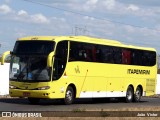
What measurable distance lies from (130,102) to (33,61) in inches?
367

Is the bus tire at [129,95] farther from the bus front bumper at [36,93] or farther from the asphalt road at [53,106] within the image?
the bus front bumper at [36,93]

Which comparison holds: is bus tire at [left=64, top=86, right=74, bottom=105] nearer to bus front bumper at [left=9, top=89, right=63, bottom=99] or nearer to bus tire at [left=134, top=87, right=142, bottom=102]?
bus front bumper at [left=9, top=89, right=63, bottom=99]

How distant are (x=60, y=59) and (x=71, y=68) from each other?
1110mm

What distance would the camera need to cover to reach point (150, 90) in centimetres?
3447

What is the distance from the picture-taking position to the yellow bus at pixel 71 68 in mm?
24797

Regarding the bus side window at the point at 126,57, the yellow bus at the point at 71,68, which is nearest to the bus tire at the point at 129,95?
the yellow bus at the point at 71,68

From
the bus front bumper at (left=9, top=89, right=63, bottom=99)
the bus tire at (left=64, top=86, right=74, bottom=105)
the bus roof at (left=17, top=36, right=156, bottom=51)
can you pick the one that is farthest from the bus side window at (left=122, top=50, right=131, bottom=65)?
the bus front bumper at (left=9, top=89, right=63, bottom=99)

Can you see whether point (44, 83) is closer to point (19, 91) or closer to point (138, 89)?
point (19, 91)

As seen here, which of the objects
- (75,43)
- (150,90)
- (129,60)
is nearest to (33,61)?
(75,43)

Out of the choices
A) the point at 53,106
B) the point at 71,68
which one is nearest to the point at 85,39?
the point at 71,68

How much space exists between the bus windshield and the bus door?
0.39 m

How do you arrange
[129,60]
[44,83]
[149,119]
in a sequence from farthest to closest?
[129,60] < [44,83] < [149,119]

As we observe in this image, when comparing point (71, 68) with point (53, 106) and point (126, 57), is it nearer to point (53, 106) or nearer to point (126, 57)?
point (53, 106)

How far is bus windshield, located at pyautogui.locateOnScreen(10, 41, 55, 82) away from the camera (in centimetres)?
2475
